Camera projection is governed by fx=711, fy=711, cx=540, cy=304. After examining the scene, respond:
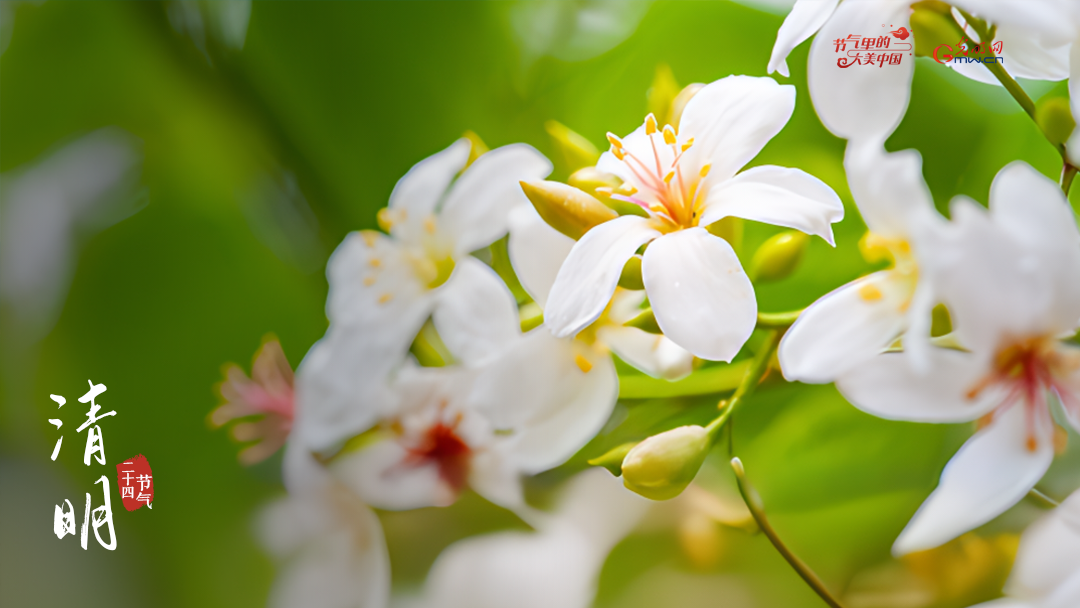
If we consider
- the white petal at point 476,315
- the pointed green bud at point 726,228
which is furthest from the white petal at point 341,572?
the pointed green bud at point 726,228

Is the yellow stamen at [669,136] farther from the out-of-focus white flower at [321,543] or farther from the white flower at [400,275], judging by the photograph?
the out-of-focus white flower at [321,543]

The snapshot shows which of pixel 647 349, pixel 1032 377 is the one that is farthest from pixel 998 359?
pixel 647 349

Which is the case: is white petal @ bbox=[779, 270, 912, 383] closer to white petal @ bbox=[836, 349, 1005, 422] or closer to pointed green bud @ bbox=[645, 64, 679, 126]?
white petal @ bbox=[836, 349, 1005, 422]

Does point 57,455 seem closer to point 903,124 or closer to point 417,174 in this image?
point 417,174

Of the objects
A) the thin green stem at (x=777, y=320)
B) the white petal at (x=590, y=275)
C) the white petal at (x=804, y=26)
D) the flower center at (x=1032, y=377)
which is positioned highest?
the white petal at (x=804, y=26)

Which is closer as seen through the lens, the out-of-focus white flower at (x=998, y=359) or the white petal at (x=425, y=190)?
the out-of-focus white flower at (x=998, y=359)

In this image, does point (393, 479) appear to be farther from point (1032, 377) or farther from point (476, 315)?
point (1032, 377)
